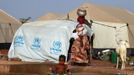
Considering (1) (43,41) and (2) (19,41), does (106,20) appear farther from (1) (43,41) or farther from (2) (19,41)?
(1) (43,41)

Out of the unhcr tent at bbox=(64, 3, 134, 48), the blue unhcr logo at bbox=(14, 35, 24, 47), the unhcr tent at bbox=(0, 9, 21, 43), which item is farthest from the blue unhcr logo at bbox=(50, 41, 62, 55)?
the unhcr tent at bbox=(0, 9, 21, 43)

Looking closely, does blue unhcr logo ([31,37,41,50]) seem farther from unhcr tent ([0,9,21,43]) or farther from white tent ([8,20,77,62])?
unhcr tent ([0,9,21,43])

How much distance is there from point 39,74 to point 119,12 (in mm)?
14999

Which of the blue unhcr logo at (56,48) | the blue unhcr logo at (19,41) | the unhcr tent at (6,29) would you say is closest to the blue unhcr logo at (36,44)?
the blue unhcr logo at (19,41)

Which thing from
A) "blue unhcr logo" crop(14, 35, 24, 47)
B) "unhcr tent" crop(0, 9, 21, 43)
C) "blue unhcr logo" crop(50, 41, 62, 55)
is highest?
"unhcr tent" crop(0, 9, 21, 43)

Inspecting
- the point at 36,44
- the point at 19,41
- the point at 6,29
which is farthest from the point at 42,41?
the point at 6,29

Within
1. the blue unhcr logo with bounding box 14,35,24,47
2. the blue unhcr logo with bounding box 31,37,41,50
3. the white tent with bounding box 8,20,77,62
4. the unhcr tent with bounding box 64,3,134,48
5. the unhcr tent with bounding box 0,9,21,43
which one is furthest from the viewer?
the unhcr tent with bounding box 0,9,21,43

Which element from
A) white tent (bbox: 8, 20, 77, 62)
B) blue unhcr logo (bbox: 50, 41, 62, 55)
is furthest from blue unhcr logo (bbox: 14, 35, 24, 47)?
blue unhcr logo (bbox: 50, 41, 62, 55)

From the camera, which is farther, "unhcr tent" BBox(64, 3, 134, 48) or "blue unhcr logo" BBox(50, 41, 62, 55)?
"unhcr tent" BBox(64, 3, 134, 48)

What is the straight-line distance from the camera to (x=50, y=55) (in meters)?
17.1

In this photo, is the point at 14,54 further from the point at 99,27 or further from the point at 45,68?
the point at 45,68

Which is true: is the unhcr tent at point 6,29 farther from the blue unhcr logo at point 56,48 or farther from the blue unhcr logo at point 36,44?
the blue unhcr logo at point 56,48

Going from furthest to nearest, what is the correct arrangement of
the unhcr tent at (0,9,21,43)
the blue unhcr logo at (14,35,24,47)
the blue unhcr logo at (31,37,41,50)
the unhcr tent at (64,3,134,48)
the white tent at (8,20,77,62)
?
1. the unhcr tent at (0,9,21,43)
2. the unhcr tent at (64,3,134,48)
3. the blue unhcr logo at (14,35,24,47)
4. the blue unhcr logo at (31,37,41,50)
5. the white tent at (8,20,77,62)

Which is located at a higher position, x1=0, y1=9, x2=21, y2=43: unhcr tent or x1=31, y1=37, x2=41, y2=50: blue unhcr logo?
x1=0, y1=9, x2=21, y2=43: unhcr tent
